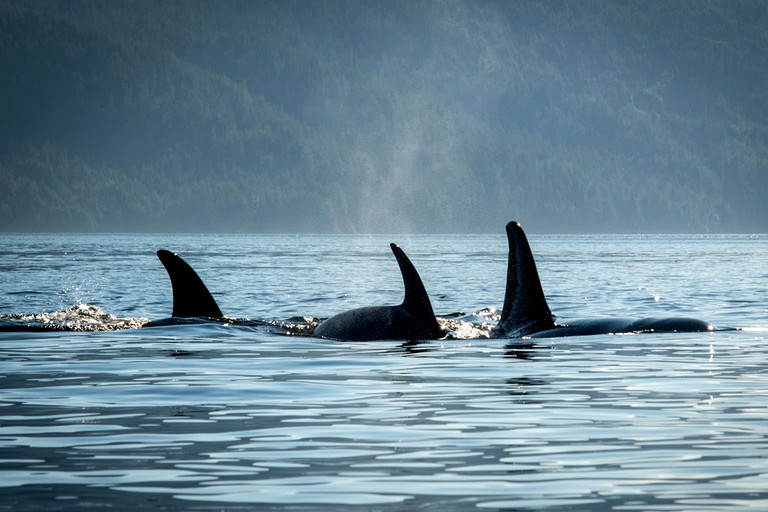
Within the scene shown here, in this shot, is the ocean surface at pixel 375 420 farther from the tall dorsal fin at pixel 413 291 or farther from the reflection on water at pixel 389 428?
the tall dorsal fin at pixel 413 291

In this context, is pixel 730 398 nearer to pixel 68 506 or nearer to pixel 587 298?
pixel 68 506

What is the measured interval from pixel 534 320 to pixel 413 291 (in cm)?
232

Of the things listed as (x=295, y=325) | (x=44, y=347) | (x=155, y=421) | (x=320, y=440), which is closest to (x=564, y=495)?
(x=320, y=440)

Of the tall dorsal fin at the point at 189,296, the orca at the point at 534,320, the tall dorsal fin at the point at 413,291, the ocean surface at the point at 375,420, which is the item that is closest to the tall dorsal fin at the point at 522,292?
the orca at the point at 534,320

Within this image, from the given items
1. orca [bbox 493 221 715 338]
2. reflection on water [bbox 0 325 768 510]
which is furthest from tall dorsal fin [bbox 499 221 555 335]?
reflection on water [bbox 0 325 768 510]

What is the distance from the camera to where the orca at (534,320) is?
17.6 m

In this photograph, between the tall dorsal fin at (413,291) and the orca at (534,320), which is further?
the orca at (534,320)

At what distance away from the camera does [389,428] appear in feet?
31.6

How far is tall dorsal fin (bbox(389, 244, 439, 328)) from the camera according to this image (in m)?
16.8

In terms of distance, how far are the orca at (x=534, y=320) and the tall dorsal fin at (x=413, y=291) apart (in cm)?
119

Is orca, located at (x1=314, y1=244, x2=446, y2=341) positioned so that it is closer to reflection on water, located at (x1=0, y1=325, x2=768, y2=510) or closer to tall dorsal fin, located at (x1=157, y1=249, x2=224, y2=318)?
reflection on water, located at (x1=0, y1=325, x2=768, y2=510)

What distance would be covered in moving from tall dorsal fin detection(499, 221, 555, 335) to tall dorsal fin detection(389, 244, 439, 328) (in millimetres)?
1152

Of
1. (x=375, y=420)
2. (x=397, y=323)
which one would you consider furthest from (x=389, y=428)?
(x=397, y=323)

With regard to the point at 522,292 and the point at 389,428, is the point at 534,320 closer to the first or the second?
the point at 522,292
